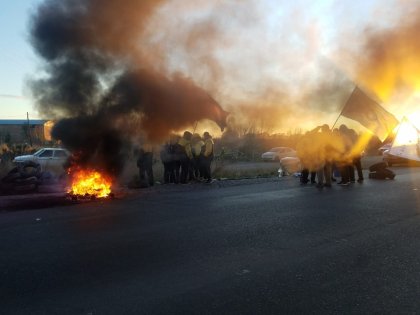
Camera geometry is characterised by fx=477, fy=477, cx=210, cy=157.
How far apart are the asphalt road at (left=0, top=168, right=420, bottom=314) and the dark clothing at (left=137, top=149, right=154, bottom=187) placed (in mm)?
3725

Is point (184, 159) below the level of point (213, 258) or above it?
above

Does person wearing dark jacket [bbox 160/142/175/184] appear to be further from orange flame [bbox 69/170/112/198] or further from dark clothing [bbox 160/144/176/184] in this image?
orange flame [bbox 69/170/112/198]

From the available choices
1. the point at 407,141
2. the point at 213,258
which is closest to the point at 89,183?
the point at 213,258

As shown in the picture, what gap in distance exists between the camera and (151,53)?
1191 cm

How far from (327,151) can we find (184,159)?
4087 mm

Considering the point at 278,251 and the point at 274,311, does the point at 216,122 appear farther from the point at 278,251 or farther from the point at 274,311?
the point at 274,311

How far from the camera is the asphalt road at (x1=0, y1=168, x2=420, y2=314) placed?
155 inches

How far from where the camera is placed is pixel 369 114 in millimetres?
12703

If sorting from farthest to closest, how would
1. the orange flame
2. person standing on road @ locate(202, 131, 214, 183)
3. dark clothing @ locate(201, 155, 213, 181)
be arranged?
dark clothing @ locate(201, 155, 213, 181) → person standing on road @ locate(202, 131, 214, 183) → the orange flame

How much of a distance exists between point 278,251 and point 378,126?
8247 millimetres

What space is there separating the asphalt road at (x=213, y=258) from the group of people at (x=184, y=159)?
4.08 metres

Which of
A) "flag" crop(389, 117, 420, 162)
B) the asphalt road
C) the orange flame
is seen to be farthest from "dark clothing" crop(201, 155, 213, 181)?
"flag" crop(389, 117, 420, 162)

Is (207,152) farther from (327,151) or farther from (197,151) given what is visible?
(327,151)

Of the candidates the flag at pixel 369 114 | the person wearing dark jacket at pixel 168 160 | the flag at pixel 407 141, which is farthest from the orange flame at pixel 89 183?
the flag at pixel 407 141
